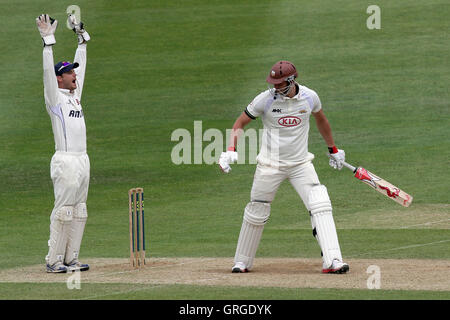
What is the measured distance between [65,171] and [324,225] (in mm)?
2909

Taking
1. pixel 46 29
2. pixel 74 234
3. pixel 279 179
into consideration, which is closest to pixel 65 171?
pixel 74 234

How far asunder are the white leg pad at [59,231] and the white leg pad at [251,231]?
6.27 ft

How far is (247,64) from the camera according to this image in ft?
82.3

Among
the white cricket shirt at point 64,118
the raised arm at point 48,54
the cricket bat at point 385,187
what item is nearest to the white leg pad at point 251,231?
the cricket bat at point 385,187

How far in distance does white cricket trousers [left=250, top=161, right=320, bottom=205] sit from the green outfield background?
1.68 metres

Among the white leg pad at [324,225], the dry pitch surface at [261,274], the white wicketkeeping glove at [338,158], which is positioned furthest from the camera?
the white wicketkeeping glove at [338,158]

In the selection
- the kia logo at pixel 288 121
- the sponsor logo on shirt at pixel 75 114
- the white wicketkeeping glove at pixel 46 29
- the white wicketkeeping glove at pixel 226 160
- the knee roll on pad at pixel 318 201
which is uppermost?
the white wicketkeeping glove at pixel 46 29

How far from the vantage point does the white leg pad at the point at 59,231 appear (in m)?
11.3

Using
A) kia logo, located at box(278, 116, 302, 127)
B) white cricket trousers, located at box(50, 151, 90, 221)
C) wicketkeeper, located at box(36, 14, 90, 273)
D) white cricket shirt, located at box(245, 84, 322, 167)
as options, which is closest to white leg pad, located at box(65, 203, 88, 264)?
wicketkeeper, located at box(36, 14, 90, 273)

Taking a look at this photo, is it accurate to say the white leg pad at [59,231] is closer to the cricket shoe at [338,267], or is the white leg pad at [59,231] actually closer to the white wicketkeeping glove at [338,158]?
the cricket shoe at [338,267]

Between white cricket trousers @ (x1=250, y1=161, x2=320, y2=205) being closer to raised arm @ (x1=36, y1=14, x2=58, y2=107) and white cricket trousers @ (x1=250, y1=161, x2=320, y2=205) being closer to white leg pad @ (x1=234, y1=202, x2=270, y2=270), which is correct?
white leg pad @ (x1=234, y1=202, x2=270, y2=270)
